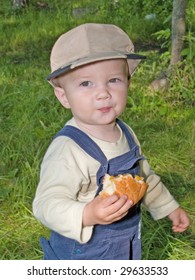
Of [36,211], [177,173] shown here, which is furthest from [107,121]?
[177,173]

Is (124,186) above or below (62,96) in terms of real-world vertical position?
below

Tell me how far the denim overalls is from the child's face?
0.08m

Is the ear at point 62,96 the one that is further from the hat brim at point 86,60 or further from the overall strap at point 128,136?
the overall strap at point 128,136

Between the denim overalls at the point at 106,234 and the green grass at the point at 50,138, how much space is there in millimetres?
844

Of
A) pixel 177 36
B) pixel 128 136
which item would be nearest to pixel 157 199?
pixel 128 136

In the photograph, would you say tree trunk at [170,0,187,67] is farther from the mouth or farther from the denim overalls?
the mouth

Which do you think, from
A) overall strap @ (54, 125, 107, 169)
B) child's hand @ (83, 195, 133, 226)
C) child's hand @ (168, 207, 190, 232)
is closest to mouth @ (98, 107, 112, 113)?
overall strap @ (54, 125, 107, 169)

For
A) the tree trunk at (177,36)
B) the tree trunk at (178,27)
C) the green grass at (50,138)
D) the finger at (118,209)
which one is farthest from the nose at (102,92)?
the tree trunk at (178,27)

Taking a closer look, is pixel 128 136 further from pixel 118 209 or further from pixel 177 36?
pixel 177 36

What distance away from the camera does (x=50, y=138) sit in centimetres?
404

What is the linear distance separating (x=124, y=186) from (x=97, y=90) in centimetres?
33

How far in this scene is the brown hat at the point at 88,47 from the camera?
6.27 ft

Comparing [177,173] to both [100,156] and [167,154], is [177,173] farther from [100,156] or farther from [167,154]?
[100,156]

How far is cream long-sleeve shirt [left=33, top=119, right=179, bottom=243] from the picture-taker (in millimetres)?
1835
